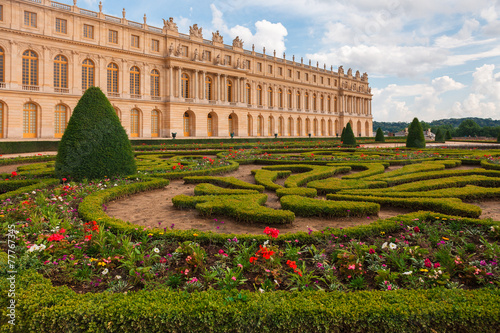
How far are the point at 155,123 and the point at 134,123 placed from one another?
269cm

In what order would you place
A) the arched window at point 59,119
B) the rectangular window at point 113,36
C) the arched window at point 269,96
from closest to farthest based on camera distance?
the arched window at point 59,119 < the rectangular window at point 113,36 < the arched window at point 269,96

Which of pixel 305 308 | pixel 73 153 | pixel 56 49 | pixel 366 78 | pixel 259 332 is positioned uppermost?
pixel 366 78

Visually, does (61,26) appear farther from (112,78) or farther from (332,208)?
(332,208)

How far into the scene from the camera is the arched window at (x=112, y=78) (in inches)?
1335

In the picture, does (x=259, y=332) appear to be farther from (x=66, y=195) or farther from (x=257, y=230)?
(x=66, y=195)

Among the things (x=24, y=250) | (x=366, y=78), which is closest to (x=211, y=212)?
(x=24, y=250)

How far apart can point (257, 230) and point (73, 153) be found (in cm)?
626

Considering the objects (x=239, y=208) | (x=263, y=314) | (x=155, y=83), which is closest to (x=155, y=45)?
(x=155, y=83)

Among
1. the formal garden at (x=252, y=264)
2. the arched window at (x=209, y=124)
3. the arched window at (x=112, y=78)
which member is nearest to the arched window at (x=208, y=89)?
the arched window at (x=209, y=124)

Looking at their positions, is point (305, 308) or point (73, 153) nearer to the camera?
point (305, 308)

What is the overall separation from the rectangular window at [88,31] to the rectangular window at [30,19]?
173 inches

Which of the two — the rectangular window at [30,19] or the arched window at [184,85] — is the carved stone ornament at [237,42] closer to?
the arched window at [184,85]

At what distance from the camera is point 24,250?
396 cm

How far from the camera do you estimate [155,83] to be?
37594 millimetres
